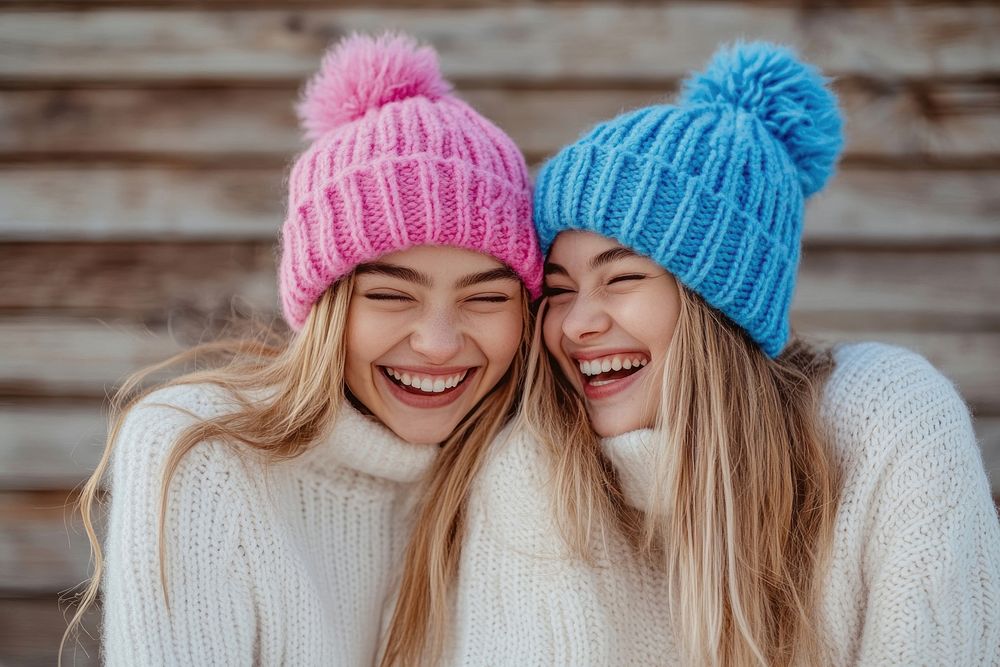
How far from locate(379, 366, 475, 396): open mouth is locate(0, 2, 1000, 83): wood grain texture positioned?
3.28 ft

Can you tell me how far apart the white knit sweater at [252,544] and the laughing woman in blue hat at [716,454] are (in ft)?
0.77

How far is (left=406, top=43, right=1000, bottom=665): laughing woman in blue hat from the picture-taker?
6.03 feet

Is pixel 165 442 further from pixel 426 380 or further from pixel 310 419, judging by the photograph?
pixel 426 380

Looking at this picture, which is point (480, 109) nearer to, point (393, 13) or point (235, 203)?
point (393, 13)

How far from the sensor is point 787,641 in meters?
1.90

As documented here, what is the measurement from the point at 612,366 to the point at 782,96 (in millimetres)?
711

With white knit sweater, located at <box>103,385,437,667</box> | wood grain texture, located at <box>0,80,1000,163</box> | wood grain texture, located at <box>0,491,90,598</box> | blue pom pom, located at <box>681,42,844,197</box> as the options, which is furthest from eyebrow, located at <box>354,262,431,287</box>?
wood grain texture, located at <box>0,491,90,598</box>

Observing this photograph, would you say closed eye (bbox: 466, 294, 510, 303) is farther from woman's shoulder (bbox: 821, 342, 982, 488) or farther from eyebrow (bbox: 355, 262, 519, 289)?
woman's shoulder (bbox: 821, 342, 982, 488)

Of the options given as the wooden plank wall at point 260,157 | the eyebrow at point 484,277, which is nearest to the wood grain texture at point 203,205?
the wooden plank wall at point 260,157

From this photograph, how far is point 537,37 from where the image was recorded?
2.60m

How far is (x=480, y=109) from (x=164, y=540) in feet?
4.86

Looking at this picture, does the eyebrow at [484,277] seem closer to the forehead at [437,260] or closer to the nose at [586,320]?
the forehead at [437,260]

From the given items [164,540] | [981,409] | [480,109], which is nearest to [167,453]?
[164,540]

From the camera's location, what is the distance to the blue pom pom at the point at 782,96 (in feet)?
6.56
